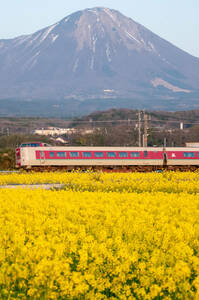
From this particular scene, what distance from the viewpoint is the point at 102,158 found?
138 feet

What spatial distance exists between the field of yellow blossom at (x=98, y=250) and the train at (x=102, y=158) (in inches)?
1010

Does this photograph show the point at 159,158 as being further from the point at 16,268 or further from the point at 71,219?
the point at 16,268

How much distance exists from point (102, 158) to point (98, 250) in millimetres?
34700

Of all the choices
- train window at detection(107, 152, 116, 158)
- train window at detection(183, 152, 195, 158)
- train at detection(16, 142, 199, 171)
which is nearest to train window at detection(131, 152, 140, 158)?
train at detection(16, 142, 199, 171)

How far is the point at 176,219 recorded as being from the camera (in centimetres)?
1013

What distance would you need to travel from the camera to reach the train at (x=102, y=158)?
39656mm

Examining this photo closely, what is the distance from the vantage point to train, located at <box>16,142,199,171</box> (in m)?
39.7

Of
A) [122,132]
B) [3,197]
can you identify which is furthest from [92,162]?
[122,132]

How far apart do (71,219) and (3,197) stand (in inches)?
164

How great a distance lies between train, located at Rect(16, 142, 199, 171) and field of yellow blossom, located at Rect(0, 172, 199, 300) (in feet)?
84.2

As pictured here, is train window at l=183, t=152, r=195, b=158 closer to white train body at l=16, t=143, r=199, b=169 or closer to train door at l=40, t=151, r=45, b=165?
white train body at l=16, t=143, r=199, b=169

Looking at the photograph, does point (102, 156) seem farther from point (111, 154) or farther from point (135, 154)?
point (135, 154)

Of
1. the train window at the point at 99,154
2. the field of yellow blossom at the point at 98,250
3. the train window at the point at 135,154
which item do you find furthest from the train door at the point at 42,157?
the field of yellow blossom at the point at 98,250

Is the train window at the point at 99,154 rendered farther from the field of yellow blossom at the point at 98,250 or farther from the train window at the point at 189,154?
the field of yellow blossom at the point at 98,250
